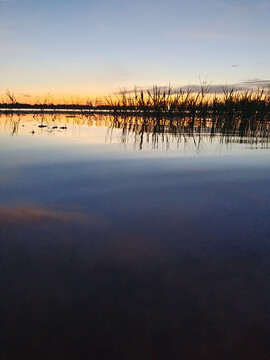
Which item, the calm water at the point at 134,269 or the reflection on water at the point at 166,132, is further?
the reflection on water at the point at 166,132

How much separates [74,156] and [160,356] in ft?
9.55

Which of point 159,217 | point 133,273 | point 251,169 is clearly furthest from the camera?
point 251,169

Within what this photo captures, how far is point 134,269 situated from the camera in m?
1.10

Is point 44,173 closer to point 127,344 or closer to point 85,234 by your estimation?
point 85,234

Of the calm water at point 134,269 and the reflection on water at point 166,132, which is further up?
the reflection on water at point 166,132

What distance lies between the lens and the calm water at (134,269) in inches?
31.2

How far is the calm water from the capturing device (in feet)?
2.60

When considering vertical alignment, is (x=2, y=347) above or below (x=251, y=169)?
below

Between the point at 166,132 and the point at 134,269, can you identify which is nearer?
the point at 134,269

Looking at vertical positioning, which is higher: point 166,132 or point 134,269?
point 166,132

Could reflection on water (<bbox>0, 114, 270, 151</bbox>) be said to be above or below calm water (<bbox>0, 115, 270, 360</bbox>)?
above

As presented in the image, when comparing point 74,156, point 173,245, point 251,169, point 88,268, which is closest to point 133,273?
point 88,268

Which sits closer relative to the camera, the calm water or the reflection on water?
the calm water

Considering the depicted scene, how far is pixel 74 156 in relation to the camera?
3.48 metres
